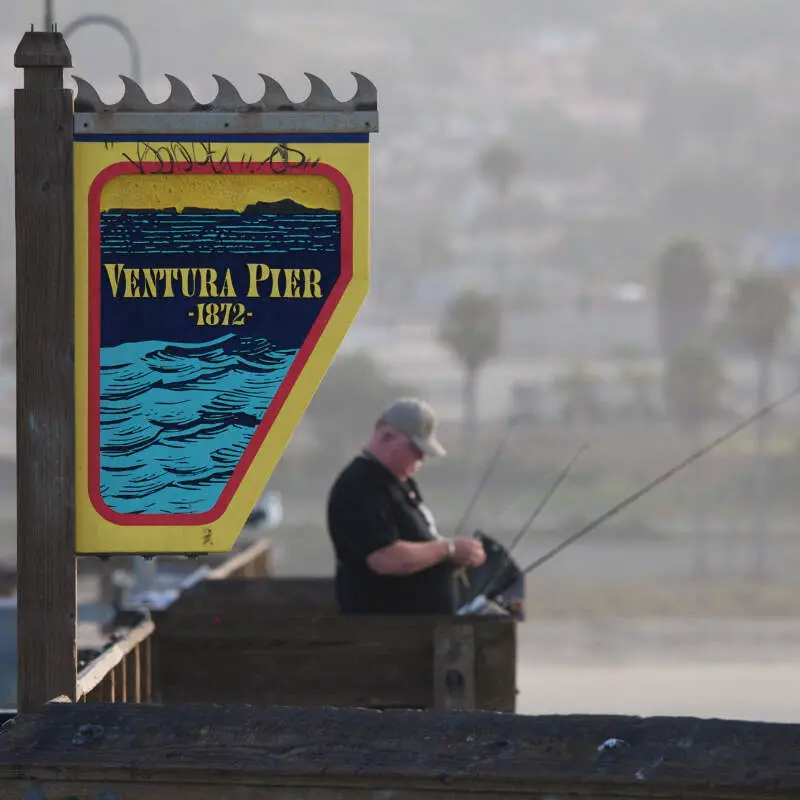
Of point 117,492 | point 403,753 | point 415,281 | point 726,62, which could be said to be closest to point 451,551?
point 117,492

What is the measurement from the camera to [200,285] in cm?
A: 397

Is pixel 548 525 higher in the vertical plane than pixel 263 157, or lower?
lower

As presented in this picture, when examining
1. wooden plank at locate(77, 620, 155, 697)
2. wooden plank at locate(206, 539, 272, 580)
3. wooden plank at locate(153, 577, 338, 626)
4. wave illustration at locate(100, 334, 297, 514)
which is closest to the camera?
wave illustration at locate(100, 334, 297, 514)

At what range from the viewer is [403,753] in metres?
3.27

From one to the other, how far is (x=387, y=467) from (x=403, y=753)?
3481 mm

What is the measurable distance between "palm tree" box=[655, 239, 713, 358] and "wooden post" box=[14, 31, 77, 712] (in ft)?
314

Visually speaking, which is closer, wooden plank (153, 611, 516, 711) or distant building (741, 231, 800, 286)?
wooden plank (153, 611, 516, 711)

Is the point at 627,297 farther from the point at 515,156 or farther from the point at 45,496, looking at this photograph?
the point at 45,496

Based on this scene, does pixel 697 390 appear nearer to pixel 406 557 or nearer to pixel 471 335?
pixel 471 335

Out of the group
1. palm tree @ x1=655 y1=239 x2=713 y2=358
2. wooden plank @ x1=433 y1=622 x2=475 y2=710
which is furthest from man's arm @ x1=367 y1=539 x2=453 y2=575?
palm tree @ x1=655 y1=239 x2=713 y2=358

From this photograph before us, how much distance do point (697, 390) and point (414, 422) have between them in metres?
80.6

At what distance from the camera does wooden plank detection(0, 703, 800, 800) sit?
3174 mm

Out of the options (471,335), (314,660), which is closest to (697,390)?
(471,335)

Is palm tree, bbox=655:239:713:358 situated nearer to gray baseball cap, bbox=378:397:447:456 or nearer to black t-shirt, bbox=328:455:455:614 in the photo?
gray baseball cap, bbox=378:397:447:456
